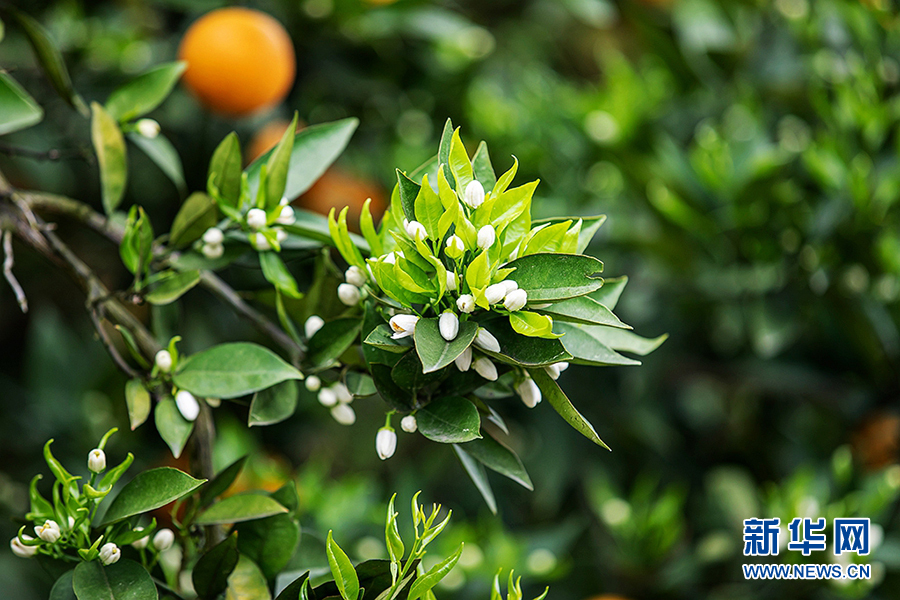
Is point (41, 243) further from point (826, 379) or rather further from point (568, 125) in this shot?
point (826, 379)

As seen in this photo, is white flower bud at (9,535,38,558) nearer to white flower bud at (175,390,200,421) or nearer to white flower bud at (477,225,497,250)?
white flower bud at (175,390,200,421)

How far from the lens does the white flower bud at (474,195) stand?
0.42 metres

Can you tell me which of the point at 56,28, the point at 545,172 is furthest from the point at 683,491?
the point at 56,28

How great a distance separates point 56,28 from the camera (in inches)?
40.6

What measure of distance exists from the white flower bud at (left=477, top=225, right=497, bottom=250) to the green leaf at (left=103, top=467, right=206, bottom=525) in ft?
0.67

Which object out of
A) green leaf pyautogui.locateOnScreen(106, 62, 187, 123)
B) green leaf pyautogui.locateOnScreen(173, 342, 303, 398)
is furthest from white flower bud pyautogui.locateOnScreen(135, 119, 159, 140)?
green leaf pyautogui.locateOnScreen(173, 342, 303, 398)

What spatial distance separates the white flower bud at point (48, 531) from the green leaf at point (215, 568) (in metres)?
0.09

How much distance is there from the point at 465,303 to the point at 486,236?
38 mm

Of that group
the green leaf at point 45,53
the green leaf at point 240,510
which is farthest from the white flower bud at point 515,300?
the green leaf at point 45,53

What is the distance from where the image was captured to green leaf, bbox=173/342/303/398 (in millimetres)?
478

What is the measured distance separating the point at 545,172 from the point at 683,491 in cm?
51

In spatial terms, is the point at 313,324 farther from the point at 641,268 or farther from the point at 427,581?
the point at 641,268

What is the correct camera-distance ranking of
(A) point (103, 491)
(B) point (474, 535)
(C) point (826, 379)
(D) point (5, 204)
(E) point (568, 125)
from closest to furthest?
(A) point (103, 491)
(D) point (5, 204)
(B) point (474, 535)
(C) point (826, 379)
(E) point (568, 125)

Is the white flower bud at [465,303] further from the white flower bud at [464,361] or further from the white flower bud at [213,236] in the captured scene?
the white flower bud at [213,236]
